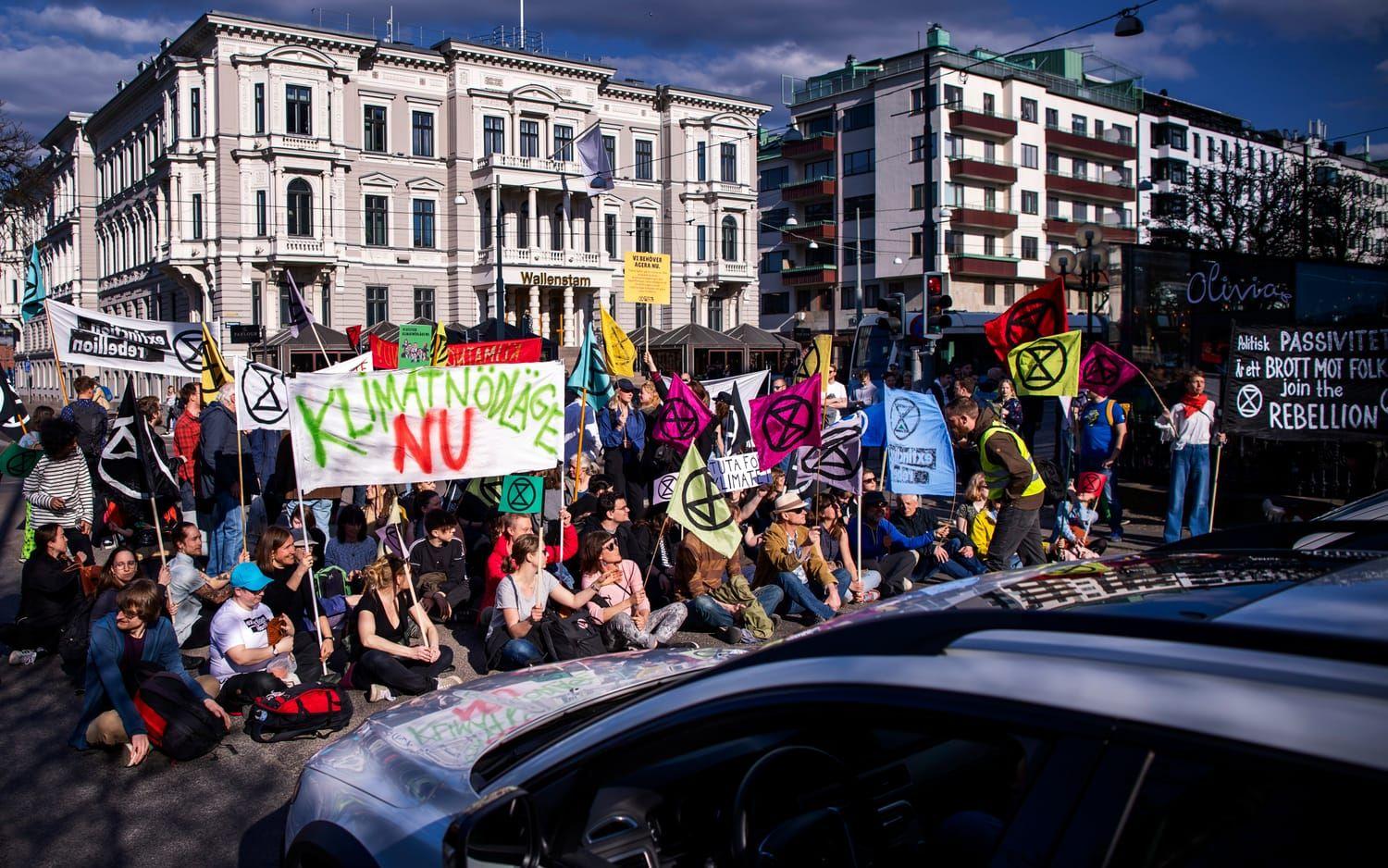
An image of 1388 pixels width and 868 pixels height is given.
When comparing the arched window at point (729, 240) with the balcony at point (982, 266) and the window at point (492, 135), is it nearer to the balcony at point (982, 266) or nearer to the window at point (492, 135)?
the balcony at point (982, 266)

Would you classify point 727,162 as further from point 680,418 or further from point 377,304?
point 680,418

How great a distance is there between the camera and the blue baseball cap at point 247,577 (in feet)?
22.5

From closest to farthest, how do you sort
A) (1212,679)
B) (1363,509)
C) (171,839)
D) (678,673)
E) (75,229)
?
(1212,679) < (678,673) < (171,839) < (1363,509) < (75,229)

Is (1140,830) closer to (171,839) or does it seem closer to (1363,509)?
(171,839)

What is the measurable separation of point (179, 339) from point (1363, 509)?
11.9 meters

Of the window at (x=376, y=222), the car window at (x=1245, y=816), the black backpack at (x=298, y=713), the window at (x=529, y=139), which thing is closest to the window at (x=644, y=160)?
the window at (x=529, y=139)

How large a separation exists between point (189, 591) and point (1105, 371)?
32.3 feet

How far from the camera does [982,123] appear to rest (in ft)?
187

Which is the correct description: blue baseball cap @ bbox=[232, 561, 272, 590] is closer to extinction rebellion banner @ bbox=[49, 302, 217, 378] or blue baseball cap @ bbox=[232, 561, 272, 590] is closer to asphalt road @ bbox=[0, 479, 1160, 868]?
asphalt road @ bbox=[0, 479, 1160, 868]

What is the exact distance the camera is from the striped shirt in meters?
9.44

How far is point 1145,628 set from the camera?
1.77 meters

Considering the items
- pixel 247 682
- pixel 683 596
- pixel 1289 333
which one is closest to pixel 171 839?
pixel 247 682

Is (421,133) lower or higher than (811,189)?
higher

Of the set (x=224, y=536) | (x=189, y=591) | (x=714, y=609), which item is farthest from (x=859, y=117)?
(x=189, y=591)
